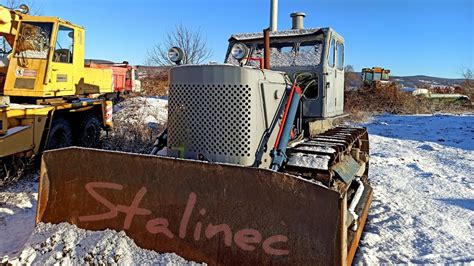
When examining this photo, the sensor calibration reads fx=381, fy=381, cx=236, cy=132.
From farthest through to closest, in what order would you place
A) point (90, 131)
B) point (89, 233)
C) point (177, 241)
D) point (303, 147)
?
point (90, 131), point (303, 147), point (89, 233), point (177, 241)

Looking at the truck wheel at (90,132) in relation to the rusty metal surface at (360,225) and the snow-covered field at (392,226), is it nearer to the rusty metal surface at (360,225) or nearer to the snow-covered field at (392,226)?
the snow-covered field at (392,226)

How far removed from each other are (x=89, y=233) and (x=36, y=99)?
15.9 ft

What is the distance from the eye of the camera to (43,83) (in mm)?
7000

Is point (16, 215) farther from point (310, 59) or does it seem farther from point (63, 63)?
A: point (310, 59)

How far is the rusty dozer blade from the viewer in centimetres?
261

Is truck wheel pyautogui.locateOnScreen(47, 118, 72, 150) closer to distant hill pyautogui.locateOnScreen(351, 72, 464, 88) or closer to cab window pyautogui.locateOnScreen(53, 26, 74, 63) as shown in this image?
cab window pyautogui.locateOnScreen(53, 26, 74, 63)

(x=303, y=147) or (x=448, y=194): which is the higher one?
(x=303, y=147)

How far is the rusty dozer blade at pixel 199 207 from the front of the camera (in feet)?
8.57

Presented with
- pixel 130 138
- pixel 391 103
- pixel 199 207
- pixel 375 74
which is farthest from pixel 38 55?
pixel 375 74

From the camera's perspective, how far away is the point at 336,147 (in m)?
3.95

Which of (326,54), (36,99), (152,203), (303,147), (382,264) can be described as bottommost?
(382,264)

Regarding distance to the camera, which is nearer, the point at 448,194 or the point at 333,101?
the point at 333,101

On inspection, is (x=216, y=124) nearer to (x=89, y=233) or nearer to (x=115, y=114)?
(x=89, y=233)

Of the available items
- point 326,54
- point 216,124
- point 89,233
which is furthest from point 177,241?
point 326,54
